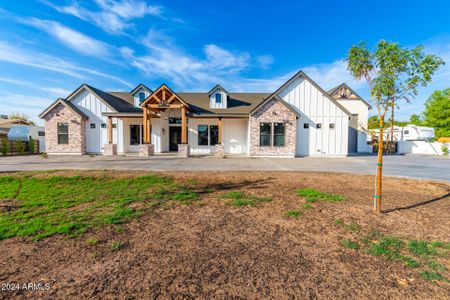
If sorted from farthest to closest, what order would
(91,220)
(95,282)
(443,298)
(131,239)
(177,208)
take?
(177,208) → (91,220) → (131,239) → (95,282) → (443,298)

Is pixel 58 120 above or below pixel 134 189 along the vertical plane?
above

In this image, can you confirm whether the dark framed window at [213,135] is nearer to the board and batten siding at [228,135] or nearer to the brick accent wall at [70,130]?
the board and batten siding at [228,135]

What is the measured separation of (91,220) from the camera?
395cm

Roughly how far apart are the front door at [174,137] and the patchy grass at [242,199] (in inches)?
563

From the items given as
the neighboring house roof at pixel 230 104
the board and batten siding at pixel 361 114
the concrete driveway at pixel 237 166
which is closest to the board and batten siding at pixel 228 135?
the neighboring house roof at pixel 230 104

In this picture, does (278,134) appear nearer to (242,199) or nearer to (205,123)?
(205,123)

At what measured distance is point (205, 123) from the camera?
18.2 m

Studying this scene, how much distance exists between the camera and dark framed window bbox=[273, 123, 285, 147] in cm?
1602

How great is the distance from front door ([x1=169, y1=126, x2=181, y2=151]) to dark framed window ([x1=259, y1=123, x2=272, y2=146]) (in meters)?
8.18

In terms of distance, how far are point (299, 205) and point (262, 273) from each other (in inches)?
117

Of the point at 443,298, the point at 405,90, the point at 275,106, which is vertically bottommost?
the point at 443,298

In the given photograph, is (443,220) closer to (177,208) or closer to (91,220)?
(177,208)

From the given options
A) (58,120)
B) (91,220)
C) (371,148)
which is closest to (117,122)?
(58,120)

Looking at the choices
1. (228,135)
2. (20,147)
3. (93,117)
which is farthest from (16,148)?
(228,135)
